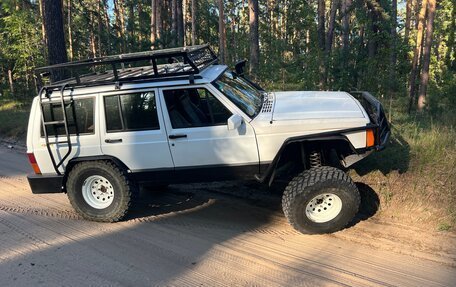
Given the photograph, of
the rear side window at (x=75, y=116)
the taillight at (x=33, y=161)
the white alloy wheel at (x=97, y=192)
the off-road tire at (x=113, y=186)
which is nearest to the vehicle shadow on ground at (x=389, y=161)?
the off-road tire at (x=113, y=186)

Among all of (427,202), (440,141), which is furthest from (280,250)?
(440,141)

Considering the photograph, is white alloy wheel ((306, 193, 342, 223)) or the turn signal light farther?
white alloy wheel ((306, 193, 342, 223))

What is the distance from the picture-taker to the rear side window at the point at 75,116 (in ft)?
18.0

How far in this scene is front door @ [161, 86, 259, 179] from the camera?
16.7ft

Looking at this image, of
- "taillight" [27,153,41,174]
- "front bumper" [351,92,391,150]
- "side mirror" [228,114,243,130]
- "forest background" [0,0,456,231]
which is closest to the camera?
"side mirror" [228,114,243,130]

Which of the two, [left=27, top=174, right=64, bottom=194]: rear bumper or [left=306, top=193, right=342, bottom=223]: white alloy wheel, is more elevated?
[left=27, top=174, right=64, bottom=194]: rear bumper

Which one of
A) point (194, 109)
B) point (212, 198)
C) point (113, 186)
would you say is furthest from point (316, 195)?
point (113, 186)

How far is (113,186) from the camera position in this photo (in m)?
5.56

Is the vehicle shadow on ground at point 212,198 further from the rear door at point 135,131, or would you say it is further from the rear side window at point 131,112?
the rear side window at point 131,112

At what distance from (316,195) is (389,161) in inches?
65.5

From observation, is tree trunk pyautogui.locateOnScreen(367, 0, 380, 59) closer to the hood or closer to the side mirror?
the hood

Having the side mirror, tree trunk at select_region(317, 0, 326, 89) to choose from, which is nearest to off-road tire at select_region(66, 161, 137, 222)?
the side mirror

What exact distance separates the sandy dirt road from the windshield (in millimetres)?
1562

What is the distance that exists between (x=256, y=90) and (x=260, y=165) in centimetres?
168
